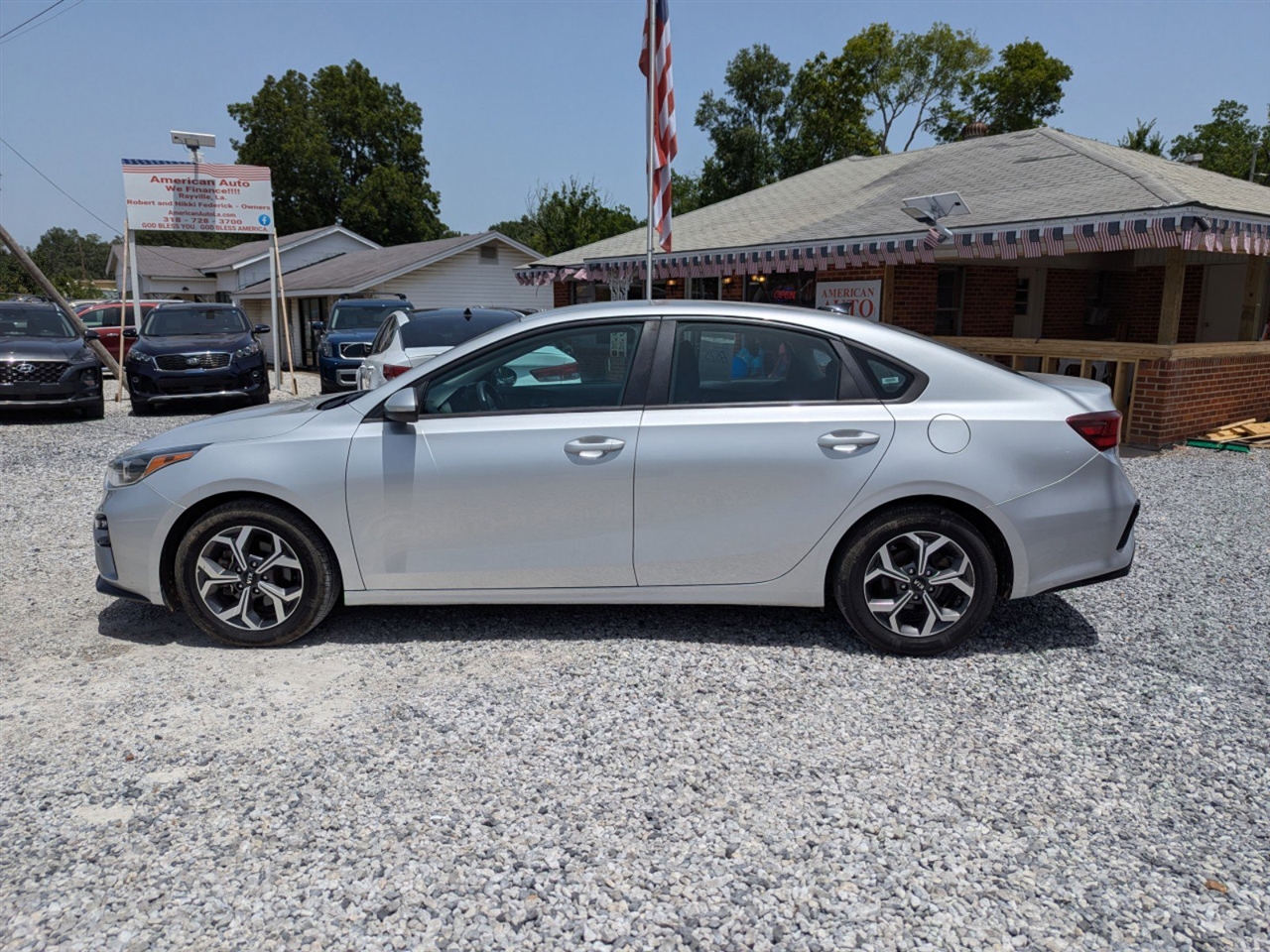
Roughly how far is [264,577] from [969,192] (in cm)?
1233

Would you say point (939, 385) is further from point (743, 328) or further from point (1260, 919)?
point (1260, 919)

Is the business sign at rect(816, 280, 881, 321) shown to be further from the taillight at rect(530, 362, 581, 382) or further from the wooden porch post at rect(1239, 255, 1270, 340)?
the taillight at rect(530, 362, 581, 382)

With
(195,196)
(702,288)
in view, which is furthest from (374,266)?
(702,288)

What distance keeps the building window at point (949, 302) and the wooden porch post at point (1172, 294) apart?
5066 millimetres

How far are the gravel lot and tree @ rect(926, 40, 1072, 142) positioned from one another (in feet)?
160

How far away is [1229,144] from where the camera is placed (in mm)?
70875

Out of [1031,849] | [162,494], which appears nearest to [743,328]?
[1031,849]

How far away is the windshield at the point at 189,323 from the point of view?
15000 mm

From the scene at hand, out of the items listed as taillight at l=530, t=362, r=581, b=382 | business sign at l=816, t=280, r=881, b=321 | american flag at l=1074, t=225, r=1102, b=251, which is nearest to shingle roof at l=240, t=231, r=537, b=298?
business sign at l=816, t=280, r=881, b=321

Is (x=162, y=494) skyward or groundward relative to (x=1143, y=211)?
groundward

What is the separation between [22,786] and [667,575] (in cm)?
256

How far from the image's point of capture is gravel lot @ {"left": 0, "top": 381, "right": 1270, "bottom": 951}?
8.25 ft

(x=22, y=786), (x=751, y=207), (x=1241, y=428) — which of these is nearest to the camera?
(x=22, y=786)

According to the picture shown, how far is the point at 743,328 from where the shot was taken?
4281 millimetres
